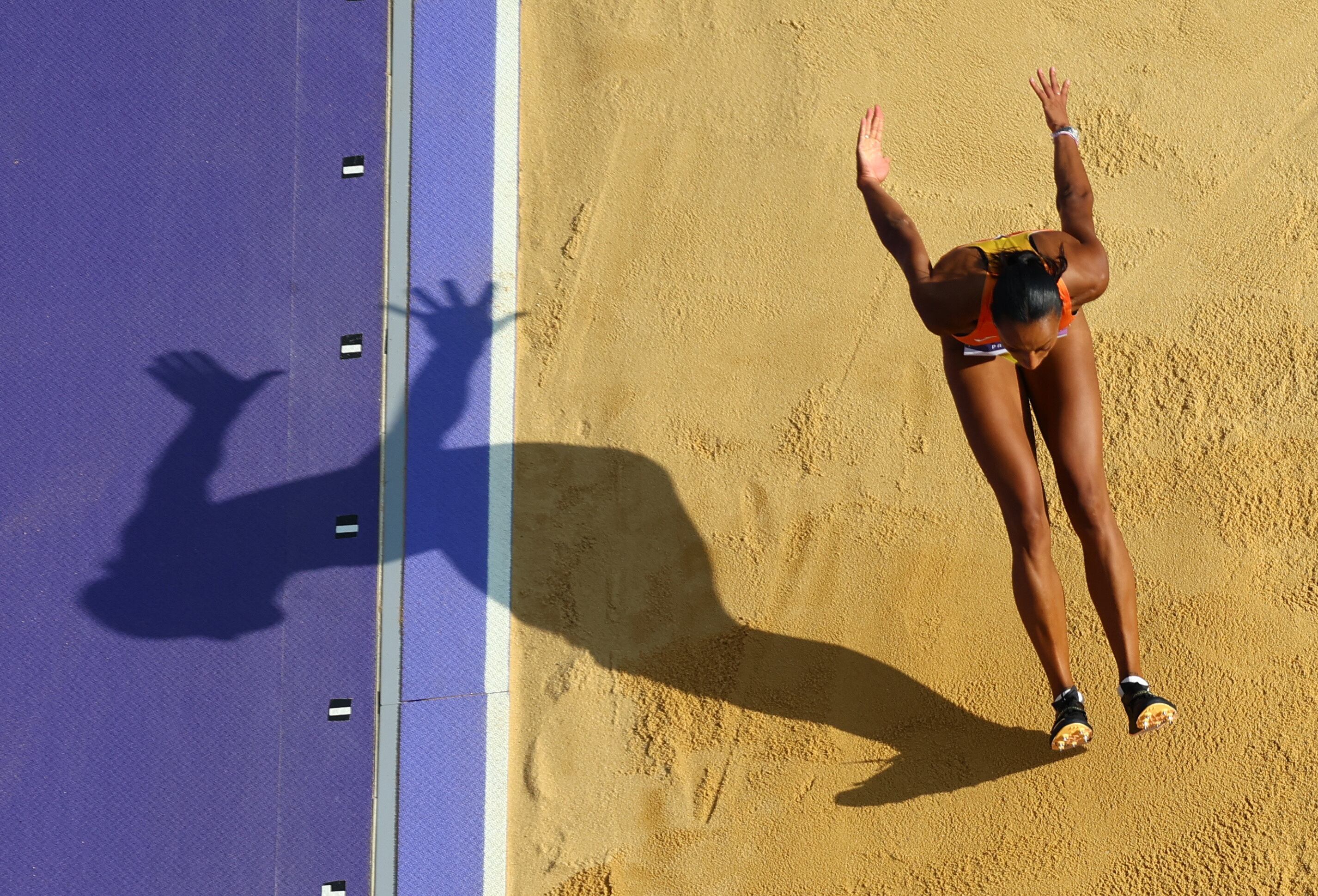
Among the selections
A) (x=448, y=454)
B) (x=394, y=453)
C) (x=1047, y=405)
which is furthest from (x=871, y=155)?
(x=394, y=453)

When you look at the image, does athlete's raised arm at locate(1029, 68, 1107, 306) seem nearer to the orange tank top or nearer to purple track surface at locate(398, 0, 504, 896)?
the orange tank top

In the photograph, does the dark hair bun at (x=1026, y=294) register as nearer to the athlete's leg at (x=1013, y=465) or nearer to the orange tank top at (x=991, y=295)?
the orange tank top at (x=991, y=295)

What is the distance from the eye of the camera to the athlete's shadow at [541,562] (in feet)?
13.7

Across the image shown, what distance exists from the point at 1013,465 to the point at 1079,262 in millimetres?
646

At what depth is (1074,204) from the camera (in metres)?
3.41

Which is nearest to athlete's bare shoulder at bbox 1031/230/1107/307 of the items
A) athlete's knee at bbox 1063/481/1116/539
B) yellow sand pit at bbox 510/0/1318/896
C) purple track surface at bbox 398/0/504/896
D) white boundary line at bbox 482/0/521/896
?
athlete's knee at bbox 1063/481/1116/539

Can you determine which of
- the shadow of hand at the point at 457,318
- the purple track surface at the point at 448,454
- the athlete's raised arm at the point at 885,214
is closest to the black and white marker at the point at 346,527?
the purple track surface at the point at 448,454

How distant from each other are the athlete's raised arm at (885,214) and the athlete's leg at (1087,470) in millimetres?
522

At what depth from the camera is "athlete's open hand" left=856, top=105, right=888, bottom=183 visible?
3.49 m

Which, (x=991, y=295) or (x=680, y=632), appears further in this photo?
(x=680, y=632)

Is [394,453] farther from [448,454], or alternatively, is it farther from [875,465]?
[875,465]

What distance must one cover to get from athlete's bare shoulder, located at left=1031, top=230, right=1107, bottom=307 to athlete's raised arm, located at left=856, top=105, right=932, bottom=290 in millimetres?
360

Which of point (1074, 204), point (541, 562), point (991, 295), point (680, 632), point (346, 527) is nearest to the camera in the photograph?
point (991, 295)

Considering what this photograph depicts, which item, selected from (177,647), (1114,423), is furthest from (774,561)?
(177,647)
